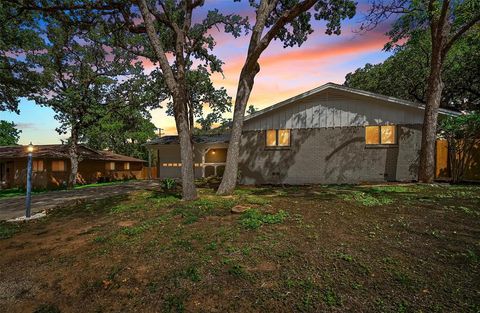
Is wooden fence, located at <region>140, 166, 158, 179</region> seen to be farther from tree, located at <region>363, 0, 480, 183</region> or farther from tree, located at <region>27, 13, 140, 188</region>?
tree, located at <region>363, 0, 480, 183</region>

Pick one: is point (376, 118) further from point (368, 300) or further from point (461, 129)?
point (368, 300)

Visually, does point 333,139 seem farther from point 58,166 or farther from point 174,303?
point 58,166

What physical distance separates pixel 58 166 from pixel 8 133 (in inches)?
1682

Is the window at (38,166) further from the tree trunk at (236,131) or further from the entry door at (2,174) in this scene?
the tree trunk at (236,131)

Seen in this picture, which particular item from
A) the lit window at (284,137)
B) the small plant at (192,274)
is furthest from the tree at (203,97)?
the small plant at (192,274)

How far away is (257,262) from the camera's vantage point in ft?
13.7

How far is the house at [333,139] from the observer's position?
1317 centimetres

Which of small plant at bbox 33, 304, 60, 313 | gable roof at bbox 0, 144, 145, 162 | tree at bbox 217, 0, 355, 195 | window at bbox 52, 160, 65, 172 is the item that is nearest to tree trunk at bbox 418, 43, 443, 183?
tree at bbox 217, 0, 355, 195

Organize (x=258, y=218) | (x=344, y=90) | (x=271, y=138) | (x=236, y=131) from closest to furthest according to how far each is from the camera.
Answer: (x=258, y=218) < (x=236, y=131) < (x=344, y=90) < (x=271, y=138)

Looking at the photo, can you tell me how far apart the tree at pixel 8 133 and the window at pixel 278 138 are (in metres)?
61.4

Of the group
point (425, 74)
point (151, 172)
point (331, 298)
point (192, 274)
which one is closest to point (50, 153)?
point (151, 172)

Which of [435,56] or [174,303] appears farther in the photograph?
[435,56]

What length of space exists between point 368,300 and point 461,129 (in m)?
13.5

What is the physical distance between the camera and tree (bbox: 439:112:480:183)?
39.9 feet
